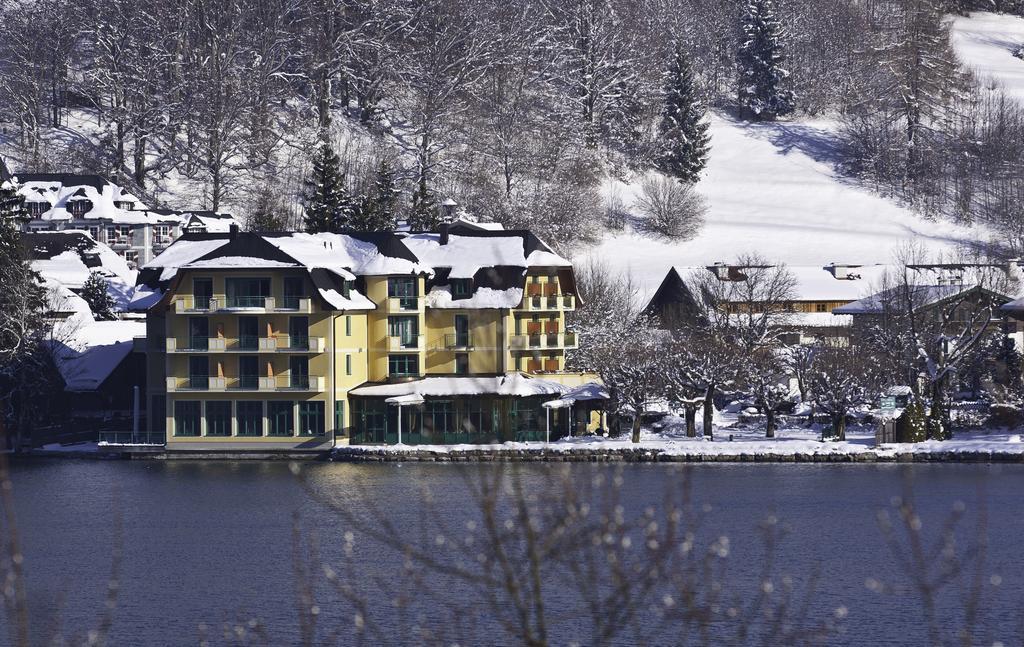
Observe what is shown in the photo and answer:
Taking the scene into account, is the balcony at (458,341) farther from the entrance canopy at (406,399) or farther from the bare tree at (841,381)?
the bare tree at (841,381)

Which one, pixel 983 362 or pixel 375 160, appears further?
pixel 375 160

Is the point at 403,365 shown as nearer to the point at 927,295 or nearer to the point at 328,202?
the point at 927,295

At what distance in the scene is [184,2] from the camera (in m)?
110

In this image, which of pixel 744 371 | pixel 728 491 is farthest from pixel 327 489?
pixel 744 371

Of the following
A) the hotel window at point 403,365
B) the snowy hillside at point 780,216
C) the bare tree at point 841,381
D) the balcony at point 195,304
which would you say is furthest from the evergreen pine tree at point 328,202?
the bare tree at point 841,381

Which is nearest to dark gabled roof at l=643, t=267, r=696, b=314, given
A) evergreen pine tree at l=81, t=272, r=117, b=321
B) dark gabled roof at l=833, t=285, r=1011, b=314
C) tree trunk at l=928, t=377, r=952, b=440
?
dark gabled roof at l=833, t=285, r=1011, b=314

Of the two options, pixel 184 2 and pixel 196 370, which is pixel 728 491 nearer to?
pixel 196 370

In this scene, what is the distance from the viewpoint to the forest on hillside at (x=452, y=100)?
335 feet

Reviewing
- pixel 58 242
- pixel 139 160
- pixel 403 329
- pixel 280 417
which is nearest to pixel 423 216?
pixel 58 242

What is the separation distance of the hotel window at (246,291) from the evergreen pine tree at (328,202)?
26324 mm

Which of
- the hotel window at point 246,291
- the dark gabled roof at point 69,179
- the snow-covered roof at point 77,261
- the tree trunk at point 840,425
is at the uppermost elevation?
the dark gabled roof at point 69,179

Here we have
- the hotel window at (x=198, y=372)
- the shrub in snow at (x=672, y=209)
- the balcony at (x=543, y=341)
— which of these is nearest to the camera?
the hotel window at (x=198, y=372)

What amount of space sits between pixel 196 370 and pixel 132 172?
5635cm

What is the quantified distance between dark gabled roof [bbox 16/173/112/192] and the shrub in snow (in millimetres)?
31395
